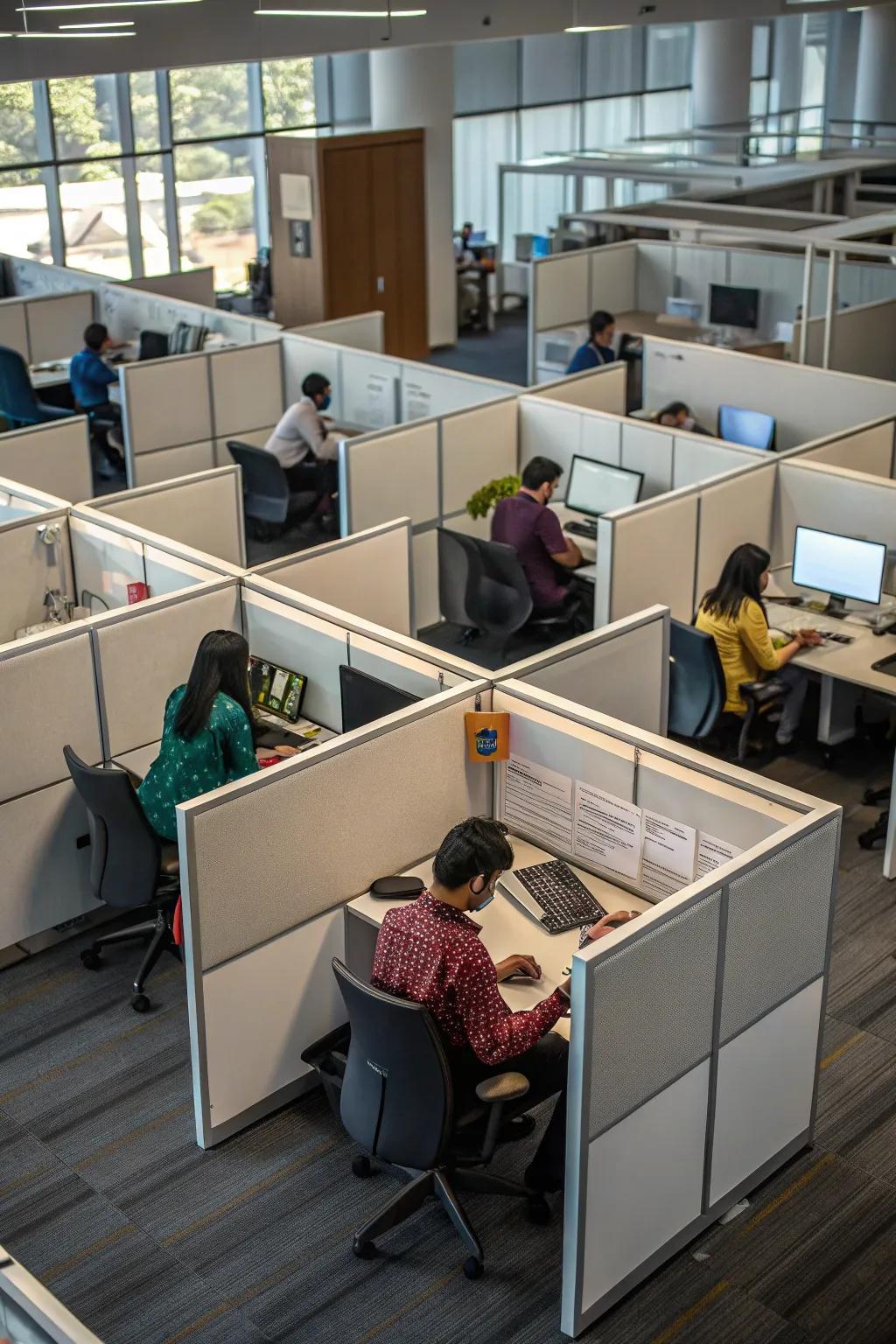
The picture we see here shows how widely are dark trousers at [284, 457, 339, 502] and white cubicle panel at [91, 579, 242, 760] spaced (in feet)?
10.6

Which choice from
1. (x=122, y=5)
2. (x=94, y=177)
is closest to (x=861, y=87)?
(x=94, y=177)

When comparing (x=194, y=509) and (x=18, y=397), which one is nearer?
(x=194, y=509)

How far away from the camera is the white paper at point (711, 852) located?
11.0 ft

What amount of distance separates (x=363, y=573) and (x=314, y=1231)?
2195 mm

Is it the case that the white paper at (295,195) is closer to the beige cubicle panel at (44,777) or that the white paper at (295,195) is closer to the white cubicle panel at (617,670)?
the beige cubicle panel at (44,777)

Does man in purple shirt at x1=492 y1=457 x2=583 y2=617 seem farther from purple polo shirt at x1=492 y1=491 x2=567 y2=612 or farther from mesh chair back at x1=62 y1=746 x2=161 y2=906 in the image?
mesh chair back at x1=62 y1=746 x2=161 y2=906

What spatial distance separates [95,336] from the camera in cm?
859

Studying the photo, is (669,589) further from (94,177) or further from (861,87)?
(861,87)

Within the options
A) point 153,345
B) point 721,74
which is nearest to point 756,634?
point 153,345

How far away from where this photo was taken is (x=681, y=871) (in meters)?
3.51

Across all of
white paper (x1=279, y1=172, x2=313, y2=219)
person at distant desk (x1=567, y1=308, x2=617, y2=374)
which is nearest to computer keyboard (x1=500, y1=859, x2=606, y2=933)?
person at distant desk (x1=567, y1=308, x2=617, y2=374)

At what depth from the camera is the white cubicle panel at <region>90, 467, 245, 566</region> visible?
5168mm

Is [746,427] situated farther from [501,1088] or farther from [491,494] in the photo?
[501,1088]

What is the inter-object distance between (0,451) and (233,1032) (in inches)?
147
